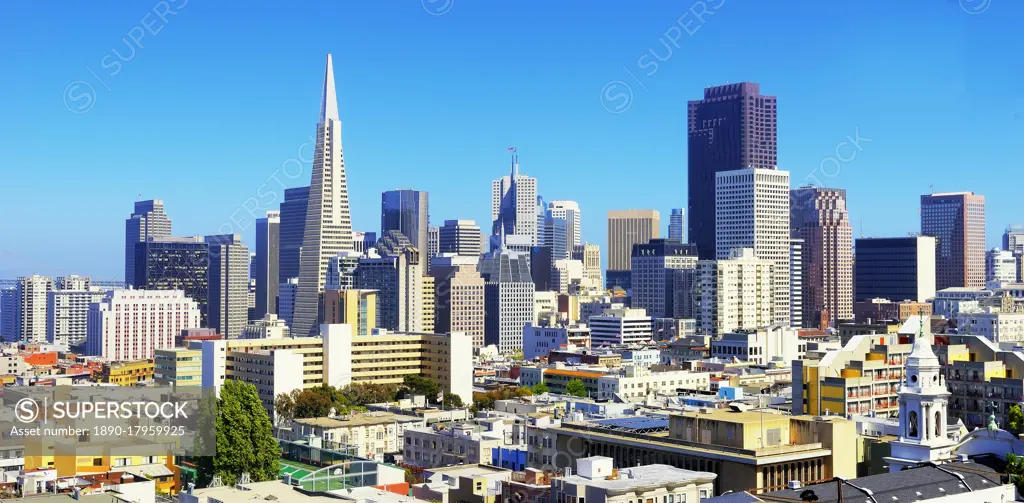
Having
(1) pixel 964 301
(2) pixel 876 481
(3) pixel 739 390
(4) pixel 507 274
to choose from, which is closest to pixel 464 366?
(3) pixel 739 390

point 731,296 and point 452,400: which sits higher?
point 731,296

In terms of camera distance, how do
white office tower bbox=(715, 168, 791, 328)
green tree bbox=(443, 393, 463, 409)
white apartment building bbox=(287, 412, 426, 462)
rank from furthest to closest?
white office tower bbox=(715, 168, 791, 328) → green tree bbox=(443, 393, 463, 409) → white apartment building bbox=(287, 412, 426, 462)

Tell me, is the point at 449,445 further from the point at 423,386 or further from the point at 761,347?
the point at 761,347

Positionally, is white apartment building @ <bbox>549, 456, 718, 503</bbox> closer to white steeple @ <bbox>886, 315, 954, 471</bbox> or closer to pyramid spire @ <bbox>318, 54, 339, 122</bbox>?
white steeple @ <bbox>886, 315, 954, 471</bbox>

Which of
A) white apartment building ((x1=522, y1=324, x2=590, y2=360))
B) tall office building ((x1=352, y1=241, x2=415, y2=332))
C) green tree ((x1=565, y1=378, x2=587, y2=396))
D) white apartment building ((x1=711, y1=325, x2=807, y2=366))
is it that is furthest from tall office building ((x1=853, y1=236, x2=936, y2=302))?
green tree ((x1=565, y1=378, x2=587, y2=396))

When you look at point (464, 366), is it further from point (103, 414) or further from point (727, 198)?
point (727, 198)

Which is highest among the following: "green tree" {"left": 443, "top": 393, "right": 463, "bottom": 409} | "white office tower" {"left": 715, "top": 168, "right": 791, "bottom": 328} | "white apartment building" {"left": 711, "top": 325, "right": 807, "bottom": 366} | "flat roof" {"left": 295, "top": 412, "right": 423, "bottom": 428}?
"white office tower" {"left": 715, "top": 168, "right": 791, "bottom": 328}

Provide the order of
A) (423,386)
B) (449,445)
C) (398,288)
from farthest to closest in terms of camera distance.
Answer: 1. (398,288)
2. (423,386)
3. (449,445)

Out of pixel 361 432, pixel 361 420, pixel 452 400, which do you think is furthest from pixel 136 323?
pixel 361 432
